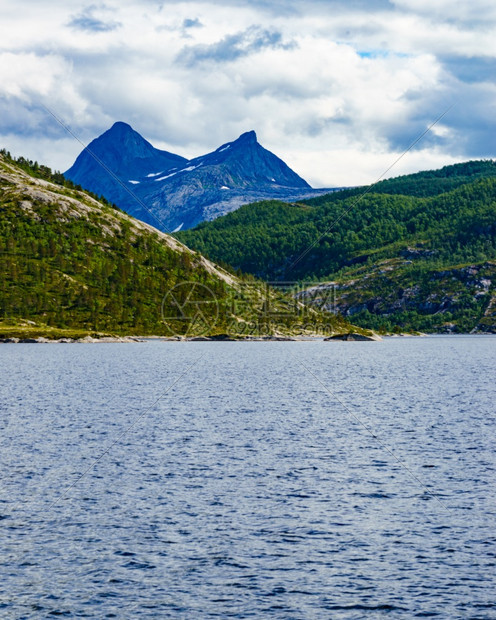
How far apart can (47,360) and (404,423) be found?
132362 mm

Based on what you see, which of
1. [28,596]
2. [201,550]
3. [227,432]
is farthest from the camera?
[227,432]

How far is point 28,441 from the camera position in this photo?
66562mm

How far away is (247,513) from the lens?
41781mm

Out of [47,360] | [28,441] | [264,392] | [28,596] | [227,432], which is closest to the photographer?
[28,596]

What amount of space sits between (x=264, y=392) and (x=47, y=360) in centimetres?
9259

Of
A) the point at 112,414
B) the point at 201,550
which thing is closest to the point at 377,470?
the point at 201,550

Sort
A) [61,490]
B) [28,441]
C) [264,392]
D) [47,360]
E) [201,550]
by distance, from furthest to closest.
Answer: [47,360], [264,392], [28,441], [61,490], [201,550]

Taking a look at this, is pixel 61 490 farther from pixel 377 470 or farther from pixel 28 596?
pixel 377 470

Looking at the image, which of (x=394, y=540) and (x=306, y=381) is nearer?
(x=394, y=540)

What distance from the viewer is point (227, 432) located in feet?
243

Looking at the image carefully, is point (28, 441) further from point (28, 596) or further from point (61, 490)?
point (28, 596)

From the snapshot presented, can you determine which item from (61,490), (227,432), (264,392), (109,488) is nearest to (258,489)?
(109,488)

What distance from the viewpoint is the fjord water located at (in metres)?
29.6

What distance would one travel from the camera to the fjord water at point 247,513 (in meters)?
29.6
